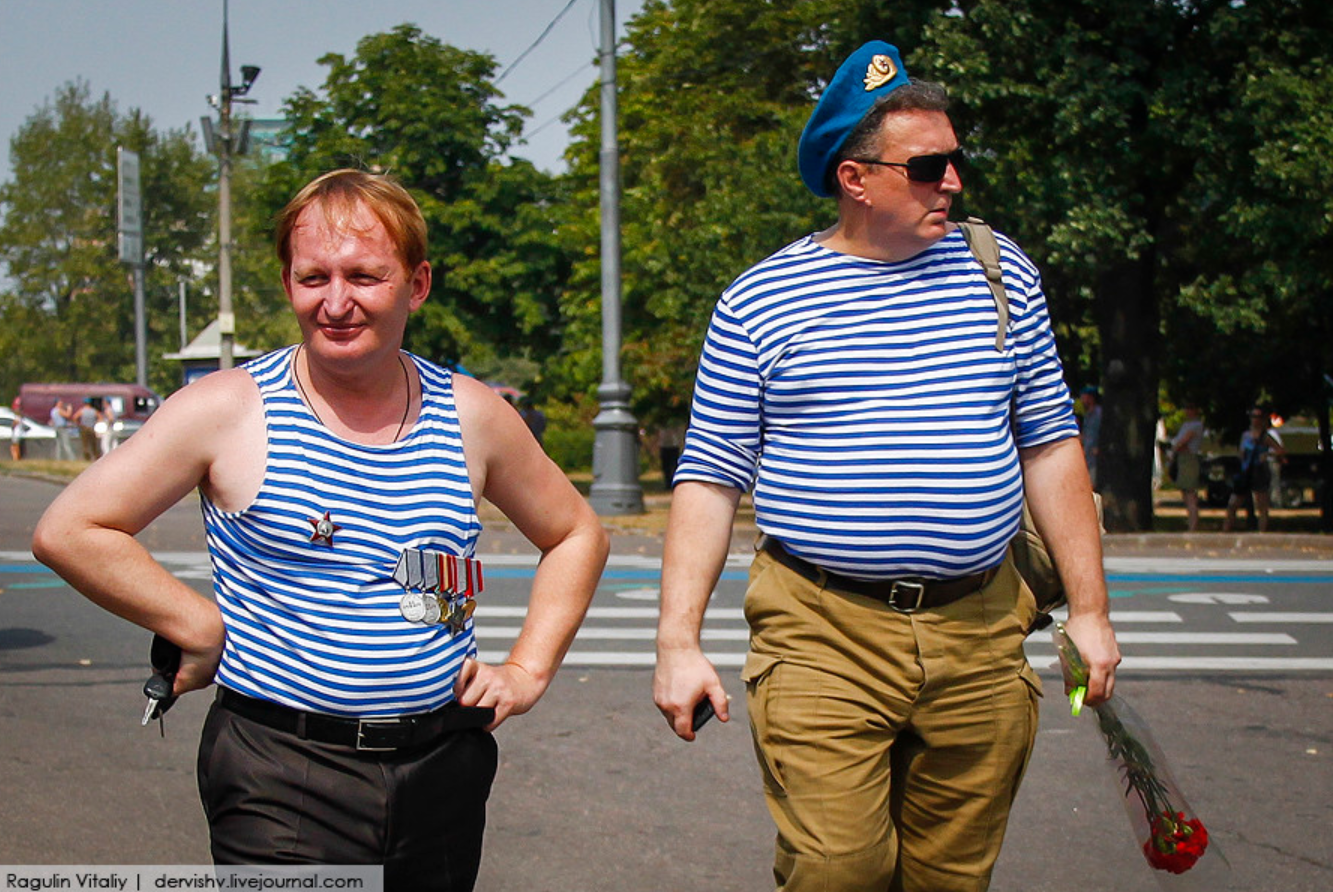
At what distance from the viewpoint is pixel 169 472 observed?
2619mm

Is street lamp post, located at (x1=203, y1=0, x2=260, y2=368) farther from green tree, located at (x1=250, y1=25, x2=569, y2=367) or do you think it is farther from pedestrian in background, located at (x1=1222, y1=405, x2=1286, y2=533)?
pedestrian in background, located at (x1=1222, y1=405, x2=1286, y2=533)

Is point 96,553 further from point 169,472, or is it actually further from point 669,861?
point 669,861

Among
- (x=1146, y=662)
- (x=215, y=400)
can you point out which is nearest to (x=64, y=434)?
(x=1146, y=662)

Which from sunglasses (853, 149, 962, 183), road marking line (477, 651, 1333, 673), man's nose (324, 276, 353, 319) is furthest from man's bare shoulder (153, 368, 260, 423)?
road marking line (477, 651, 1333, 673)

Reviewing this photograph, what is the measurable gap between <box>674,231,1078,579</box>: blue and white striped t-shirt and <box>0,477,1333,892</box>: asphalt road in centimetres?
75

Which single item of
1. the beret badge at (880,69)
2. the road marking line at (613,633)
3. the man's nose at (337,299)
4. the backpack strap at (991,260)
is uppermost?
the beret badge at (880,69)

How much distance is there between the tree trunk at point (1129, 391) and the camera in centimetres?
2016

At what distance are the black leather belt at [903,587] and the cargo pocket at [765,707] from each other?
18cm

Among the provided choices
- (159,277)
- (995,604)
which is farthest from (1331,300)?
(159,277)

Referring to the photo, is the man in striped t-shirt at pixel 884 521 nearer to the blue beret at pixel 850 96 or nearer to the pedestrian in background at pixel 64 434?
the blue beret at pixel 850 96

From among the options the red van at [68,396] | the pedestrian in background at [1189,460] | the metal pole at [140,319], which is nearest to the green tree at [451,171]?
the pedestrian in background at [1189,460]

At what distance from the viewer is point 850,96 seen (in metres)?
3.43

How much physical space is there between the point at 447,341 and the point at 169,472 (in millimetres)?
29234

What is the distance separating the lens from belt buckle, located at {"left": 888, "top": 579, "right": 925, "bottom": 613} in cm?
319
